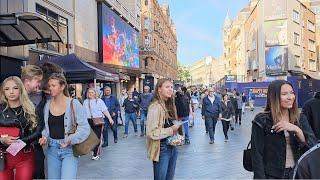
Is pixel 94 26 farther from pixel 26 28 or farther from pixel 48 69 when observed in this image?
pixel 48 69

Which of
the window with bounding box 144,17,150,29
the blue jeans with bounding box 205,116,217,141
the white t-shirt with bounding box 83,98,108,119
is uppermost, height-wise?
the window with bounding box 144,17,150,29

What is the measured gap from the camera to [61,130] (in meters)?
4.67

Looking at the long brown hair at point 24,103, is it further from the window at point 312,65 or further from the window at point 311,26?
the window at point 311,26

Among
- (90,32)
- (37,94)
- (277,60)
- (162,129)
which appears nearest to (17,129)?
(37,94)

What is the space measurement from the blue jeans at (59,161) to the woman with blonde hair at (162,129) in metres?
0.98

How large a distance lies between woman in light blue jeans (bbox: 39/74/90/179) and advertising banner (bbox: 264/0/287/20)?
49686 millimetres

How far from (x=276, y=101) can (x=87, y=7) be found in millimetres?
23568

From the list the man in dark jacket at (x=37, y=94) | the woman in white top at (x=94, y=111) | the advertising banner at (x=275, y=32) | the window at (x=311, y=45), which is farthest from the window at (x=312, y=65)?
the man in dark jacket at (x=37, y=94)

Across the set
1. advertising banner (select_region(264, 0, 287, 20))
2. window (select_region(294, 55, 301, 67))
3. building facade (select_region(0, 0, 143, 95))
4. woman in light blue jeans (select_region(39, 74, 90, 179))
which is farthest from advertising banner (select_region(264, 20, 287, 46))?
woman in light blue jeans (select_region(39, 74, 90, 179))

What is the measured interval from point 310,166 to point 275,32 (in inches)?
2059

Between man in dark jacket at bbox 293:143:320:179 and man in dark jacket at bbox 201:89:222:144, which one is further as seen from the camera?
man in dark jacket at bbox 201:89:222:144

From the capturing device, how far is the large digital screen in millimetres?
30094

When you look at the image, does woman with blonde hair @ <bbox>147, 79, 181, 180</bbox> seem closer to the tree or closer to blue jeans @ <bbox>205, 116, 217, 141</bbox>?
blue jeans @ <bbox>205, 116, 217, 141</bbox>

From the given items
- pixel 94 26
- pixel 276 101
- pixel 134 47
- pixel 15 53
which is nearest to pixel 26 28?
pixel 15 53
